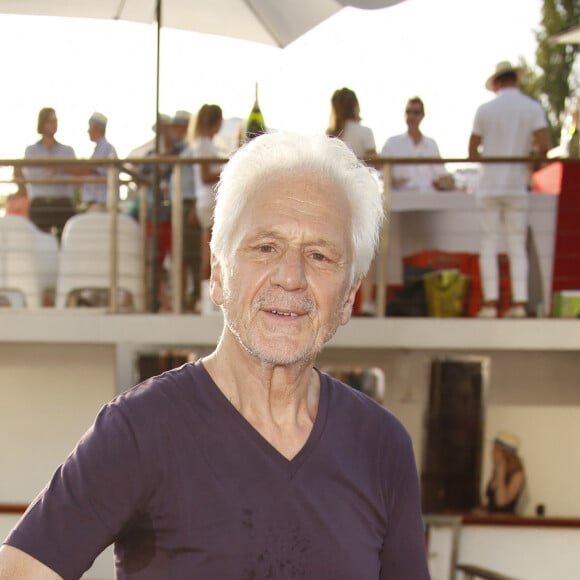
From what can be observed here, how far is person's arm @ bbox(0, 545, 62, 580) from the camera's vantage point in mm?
1268

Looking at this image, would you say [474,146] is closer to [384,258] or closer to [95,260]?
[384,258]

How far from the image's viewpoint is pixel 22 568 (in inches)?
50.1

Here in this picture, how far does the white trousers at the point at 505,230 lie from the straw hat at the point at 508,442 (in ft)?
6.57

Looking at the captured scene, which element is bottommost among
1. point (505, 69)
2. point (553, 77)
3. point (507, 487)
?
point (507, 487)

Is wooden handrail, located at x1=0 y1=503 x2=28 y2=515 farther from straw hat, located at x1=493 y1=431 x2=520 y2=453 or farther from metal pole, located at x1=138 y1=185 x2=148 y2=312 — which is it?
straw hat, located at x1=493 y1=431 x2=520 y2=453

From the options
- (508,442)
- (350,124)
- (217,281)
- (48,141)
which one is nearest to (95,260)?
(48,141)

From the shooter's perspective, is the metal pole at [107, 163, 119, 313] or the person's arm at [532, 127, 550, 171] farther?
the metal pole at [107, 163, 119, 313]

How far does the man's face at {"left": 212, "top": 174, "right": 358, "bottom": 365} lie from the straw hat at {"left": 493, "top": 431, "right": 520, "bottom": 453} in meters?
6.27

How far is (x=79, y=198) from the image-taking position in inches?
257

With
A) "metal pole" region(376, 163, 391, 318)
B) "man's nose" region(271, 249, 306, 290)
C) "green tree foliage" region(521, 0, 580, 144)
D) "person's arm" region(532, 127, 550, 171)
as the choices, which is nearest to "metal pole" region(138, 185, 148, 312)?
"metal pole" region(376, 163, 391, 318)

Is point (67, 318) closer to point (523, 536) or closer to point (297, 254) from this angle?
point (523, 536)

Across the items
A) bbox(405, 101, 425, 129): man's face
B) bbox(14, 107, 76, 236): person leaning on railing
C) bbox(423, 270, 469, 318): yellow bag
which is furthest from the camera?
bbox(423, 270, 469, 318): yellow bag

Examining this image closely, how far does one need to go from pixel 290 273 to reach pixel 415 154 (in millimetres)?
4620

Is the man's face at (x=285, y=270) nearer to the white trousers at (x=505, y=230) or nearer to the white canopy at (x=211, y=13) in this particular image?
the white trousers at (x=505, y=230)
